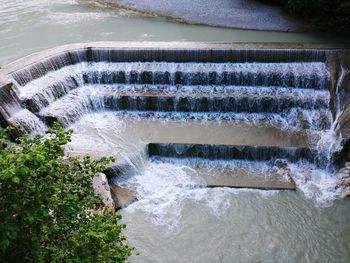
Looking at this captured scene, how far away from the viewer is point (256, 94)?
28.4 feet

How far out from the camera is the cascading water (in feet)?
22.7

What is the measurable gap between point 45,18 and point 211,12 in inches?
197

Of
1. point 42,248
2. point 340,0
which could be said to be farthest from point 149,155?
point 340,0

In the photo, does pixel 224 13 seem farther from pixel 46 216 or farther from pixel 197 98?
pixel 46 216

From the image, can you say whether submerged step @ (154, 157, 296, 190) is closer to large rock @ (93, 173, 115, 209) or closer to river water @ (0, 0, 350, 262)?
river water @ (0, 0, 350, 262)

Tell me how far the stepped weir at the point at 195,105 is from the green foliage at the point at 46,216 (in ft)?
9.69

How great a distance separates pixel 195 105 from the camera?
8719mm

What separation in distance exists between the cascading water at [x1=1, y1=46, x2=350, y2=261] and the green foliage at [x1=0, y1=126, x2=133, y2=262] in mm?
2635

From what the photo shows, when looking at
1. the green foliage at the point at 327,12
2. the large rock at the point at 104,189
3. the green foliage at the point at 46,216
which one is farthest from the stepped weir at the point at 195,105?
the green foliage at the point at 46,216

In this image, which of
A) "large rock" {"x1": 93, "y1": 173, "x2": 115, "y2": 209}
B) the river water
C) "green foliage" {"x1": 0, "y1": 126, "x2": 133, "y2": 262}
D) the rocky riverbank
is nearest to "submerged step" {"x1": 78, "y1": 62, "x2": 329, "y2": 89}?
the river water

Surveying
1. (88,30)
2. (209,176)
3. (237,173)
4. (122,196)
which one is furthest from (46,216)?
(88,30)

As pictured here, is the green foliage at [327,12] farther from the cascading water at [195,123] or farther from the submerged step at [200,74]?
the submerged step at [200,74]

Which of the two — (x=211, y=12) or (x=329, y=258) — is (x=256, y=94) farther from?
(x=211, y=12)

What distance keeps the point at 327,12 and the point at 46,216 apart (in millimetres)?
9246
